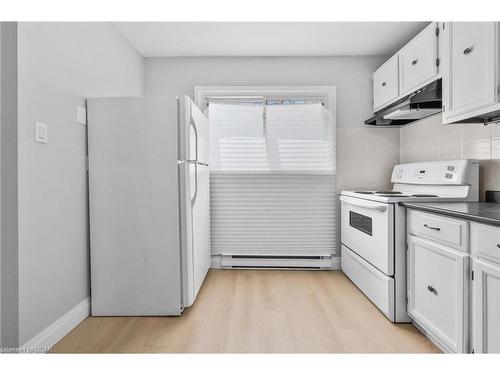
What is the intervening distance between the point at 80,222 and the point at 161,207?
565 mm

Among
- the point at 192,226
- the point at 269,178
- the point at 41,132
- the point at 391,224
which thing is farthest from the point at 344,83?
the point at 41,132

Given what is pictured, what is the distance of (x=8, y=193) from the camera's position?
1605 millimetres

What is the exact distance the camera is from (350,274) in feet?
10.1

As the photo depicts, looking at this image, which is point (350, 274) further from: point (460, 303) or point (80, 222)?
point (80, 222)

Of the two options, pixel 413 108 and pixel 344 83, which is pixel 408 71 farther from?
pixel 344 83

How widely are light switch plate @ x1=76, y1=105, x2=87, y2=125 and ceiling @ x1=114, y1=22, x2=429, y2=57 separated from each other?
39.8 inches

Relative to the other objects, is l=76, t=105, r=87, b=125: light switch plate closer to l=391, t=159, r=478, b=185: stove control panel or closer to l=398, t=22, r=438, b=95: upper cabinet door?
l=398, t=22, r=438, b=95: upper cabinet door

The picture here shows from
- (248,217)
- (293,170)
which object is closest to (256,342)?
(248,217)

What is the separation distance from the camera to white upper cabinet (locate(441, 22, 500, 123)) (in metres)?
1.72

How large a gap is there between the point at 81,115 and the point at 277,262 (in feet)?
7.81

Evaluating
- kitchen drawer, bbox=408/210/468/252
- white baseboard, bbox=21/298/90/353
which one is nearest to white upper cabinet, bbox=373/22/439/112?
kitchen drawer, bbox=408/210/468/252

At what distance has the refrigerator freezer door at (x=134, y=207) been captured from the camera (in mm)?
2270

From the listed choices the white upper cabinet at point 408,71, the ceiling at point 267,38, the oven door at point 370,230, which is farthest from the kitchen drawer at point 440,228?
the ceiling at point 267,38

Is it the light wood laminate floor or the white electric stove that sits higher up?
the white electric stove
